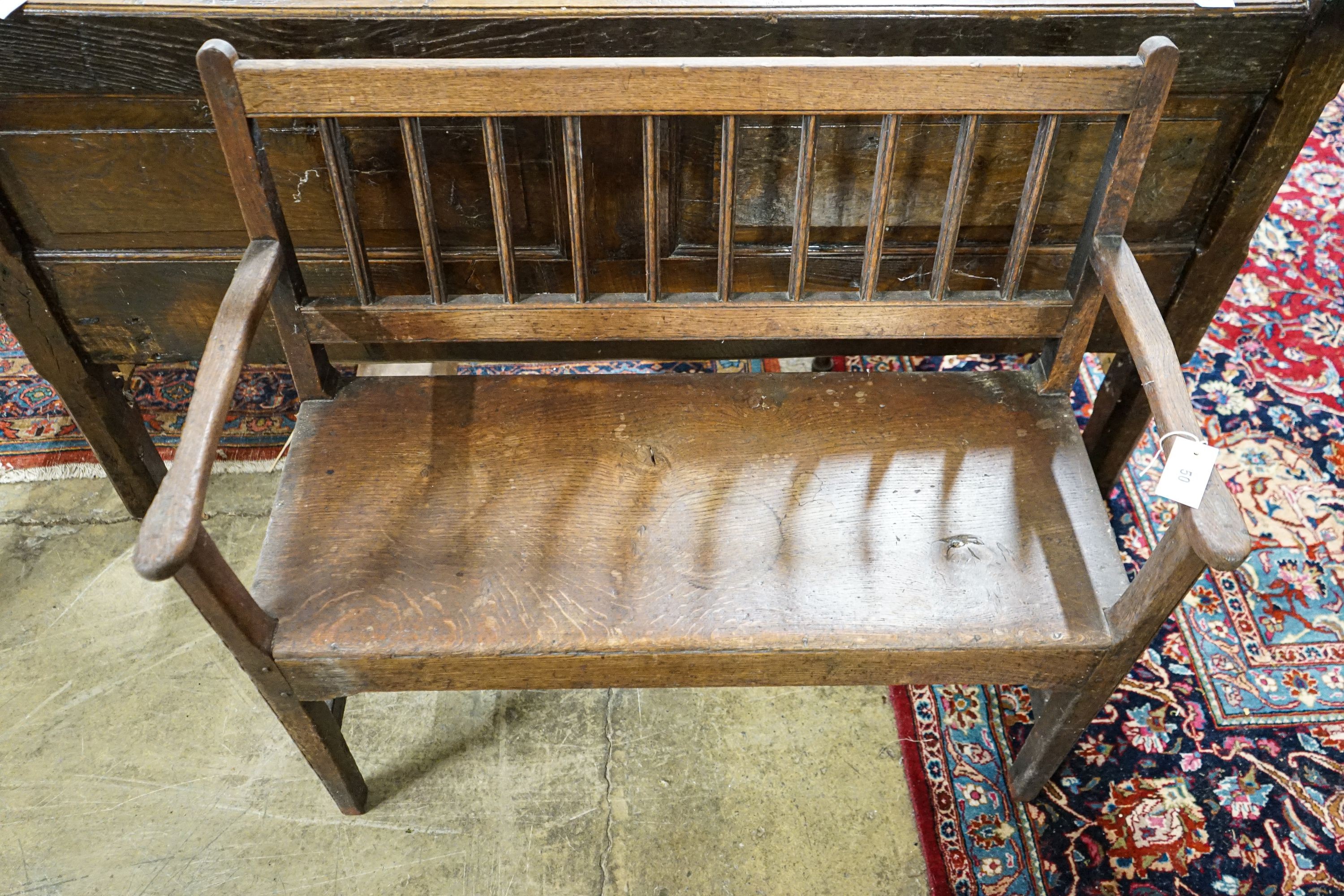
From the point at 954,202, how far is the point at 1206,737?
1188 millimetres

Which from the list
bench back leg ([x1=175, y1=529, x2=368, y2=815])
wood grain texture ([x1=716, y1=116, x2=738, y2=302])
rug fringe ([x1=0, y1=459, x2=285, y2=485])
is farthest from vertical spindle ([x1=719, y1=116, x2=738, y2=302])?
rug fringe ([x1=0, y1=459, x2=285, y2=485])

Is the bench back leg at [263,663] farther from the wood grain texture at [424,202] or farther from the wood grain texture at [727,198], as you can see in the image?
the wood grain texture at [727,198]

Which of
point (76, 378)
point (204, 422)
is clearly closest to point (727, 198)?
point (204, 422)

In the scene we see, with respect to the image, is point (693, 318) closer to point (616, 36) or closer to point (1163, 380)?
point (616, 36)

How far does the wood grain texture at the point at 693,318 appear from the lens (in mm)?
1551

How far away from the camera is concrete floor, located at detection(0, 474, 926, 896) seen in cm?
168

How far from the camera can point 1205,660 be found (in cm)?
197

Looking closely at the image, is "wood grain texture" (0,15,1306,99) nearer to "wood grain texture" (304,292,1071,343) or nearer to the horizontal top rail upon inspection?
the horizontal top rail

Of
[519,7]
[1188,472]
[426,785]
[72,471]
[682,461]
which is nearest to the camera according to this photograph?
[1188,472]

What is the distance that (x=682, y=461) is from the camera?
1.58 meters

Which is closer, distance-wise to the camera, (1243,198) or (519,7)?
(519,7)

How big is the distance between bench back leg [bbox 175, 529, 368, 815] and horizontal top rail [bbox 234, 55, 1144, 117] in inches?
24.7

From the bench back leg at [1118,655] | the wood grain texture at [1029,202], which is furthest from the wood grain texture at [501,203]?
the bench back leg at [1118,655]

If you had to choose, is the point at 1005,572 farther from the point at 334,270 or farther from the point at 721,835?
the point at 334,270
